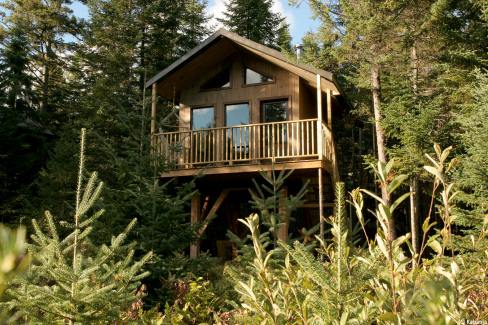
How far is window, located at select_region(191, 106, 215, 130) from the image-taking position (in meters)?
15.9

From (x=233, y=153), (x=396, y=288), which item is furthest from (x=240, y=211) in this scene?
(x=396, y=288)

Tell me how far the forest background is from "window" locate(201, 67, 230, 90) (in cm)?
231

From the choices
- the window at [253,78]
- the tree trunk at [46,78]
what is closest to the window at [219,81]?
the window at [253,78]

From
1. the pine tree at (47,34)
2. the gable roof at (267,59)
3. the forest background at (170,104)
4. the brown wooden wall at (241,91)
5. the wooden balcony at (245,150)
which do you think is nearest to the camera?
the forest background at (170,104)

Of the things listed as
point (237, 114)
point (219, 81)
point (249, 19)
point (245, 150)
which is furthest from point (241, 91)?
point (249, 19)

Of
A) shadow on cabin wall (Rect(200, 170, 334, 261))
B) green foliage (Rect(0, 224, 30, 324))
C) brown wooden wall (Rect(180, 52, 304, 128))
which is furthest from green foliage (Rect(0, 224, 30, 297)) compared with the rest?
brown wooden wall (Rect(180, 52, 304, 128))

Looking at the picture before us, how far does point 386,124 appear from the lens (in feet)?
47.1

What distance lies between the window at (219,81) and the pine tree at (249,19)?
1128 centimetres

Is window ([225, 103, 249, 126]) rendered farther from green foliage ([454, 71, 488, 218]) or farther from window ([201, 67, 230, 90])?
green foliage ([454, 71, 488, 218])

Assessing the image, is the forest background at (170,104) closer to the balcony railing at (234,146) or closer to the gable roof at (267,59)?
the balcony railing at (234,146)

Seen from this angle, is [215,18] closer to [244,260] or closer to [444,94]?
[444,94]

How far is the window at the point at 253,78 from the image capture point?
15516mm

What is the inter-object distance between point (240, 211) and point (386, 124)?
6633mm

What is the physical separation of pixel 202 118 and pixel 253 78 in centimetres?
229
